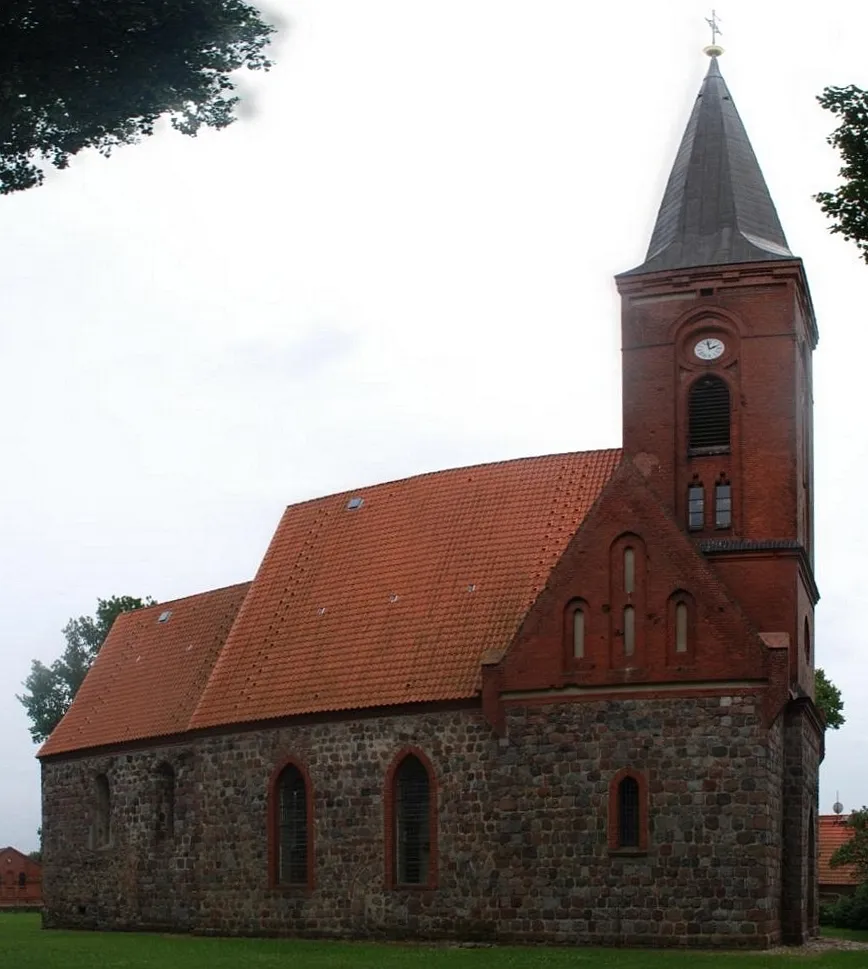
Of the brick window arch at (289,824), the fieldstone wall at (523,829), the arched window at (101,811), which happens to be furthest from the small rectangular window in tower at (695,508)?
the arched window at (101,811)

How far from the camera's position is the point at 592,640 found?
117 ft

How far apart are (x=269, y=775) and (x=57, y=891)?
34.8 ft

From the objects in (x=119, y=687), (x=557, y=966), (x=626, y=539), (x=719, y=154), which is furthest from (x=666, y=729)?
(x=119, y=687)

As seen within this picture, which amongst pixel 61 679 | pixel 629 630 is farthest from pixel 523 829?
pixel 61 679

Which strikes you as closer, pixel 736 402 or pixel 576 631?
pixel 576 631

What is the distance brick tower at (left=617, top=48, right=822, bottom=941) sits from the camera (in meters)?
36.4

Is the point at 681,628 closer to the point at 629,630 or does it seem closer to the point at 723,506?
the point at 629,630

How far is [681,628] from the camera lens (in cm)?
3512

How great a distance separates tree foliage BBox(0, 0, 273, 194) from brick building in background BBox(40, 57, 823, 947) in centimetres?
1419

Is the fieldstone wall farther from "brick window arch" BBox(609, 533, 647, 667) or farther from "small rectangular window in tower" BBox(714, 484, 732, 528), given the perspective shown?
"small rectangular window in tower" BBox(714, 484, 732, 528)

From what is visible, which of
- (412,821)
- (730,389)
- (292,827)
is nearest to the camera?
(730,389)

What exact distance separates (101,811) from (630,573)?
60.2ft

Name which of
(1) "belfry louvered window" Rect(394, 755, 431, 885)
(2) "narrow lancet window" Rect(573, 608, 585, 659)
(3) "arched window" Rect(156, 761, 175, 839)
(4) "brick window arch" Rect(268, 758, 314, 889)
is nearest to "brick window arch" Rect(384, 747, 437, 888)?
(1) "belfry louvered window" Rect(394, 755, 431, 885)

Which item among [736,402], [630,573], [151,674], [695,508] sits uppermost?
[736,402]
